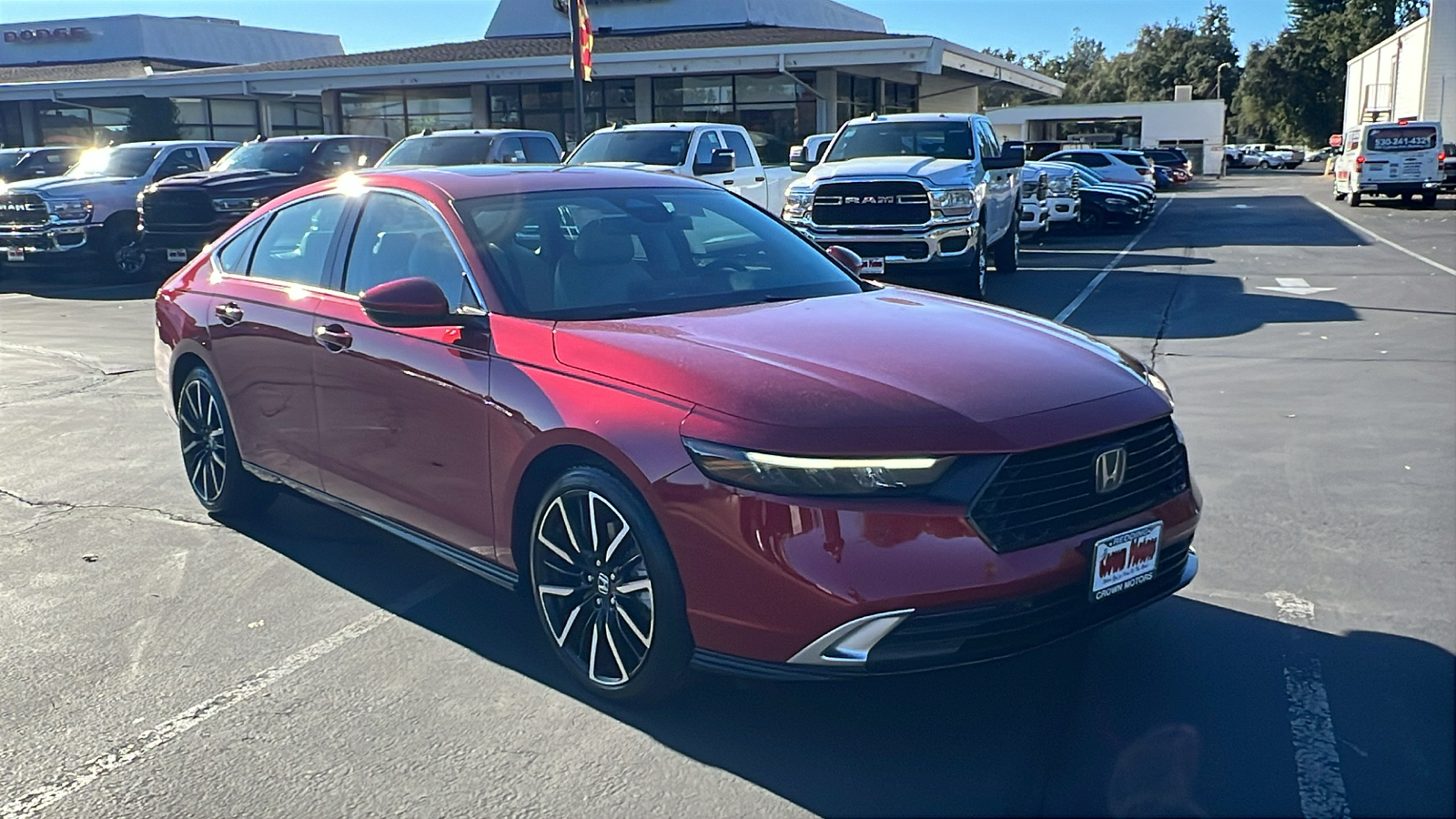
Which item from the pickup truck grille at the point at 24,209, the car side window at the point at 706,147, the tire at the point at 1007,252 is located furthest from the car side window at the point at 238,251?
the pickup truck grille at the point at 24,209

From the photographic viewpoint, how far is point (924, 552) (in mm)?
3293

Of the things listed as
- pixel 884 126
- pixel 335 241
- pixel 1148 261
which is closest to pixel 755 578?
pixel 335 241

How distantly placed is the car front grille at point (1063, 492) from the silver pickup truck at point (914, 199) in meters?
8.47

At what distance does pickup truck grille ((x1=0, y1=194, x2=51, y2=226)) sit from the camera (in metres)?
17.7

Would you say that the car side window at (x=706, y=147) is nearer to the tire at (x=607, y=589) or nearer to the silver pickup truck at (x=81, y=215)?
the silver pickup truck at (x=81, y=215)

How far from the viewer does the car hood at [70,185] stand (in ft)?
58.5

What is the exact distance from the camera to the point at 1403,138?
3181 cm

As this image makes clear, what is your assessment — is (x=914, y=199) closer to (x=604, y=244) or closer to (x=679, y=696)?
(x=604, y=244)

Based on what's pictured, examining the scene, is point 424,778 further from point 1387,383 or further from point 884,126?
point 884,126

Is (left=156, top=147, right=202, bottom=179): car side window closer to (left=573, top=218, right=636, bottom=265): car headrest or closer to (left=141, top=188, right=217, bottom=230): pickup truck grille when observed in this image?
(left=141, top=188, right=217, bottom=230): pickup truck grille

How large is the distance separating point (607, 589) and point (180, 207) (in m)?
14.6

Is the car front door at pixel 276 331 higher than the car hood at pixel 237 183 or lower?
lower

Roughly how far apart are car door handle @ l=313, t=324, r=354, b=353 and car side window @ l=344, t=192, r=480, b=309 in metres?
0.17

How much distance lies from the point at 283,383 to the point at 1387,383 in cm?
723
